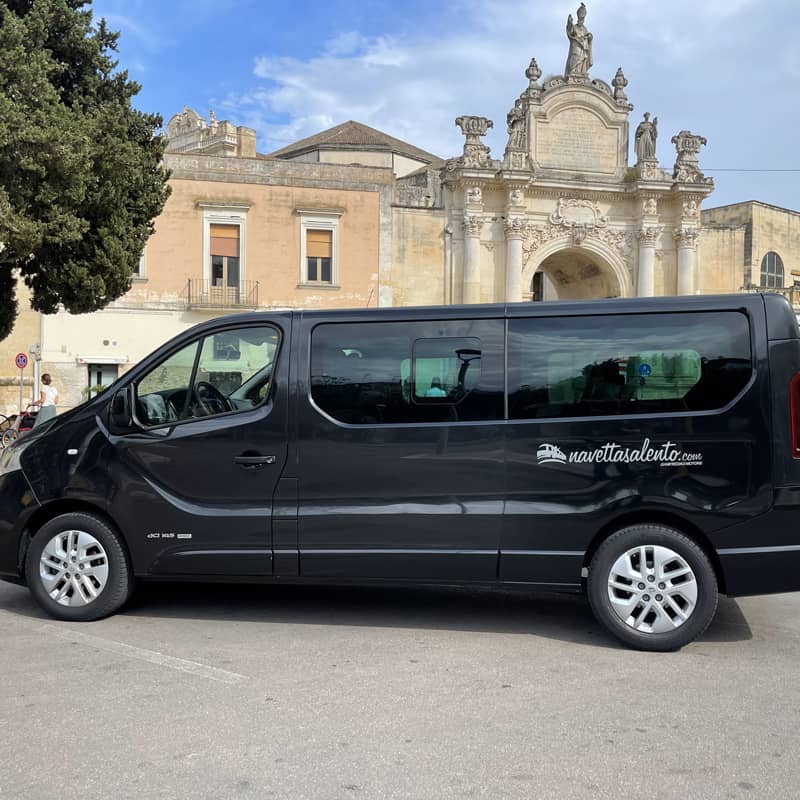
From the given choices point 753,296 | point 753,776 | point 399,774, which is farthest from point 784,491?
point 399,774

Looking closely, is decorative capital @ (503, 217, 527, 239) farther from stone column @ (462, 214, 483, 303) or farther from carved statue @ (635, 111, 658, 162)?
carved statue @ (635, 111, 658, 162)

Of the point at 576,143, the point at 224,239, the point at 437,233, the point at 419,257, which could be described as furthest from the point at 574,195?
the point at 224,239

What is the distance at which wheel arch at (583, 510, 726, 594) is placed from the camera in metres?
5.35

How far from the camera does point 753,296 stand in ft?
17.7

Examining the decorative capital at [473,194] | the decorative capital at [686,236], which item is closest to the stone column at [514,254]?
the decorative capital at [473,194]

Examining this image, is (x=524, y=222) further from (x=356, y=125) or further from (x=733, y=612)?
(x=733, y=612)

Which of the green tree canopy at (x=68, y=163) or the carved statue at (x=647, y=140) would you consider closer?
the green tree canopy at (x=68, y=163)

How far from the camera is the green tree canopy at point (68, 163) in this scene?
13469mm

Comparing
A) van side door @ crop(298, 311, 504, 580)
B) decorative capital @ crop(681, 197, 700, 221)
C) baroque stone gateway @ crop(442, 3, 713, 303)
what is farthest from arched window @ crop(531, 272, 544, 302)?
van side door @ crop(298, 311, 504, 580)

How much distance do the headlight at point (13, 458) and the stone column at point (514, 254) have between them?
2893 cm

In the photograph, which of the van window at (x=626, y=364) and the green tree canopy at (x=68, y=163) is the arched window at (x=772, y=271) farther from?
the van window at (x=626, y=364)

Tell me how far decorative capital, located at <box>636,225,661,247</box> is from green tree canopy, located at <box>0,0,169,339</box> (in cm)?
2336

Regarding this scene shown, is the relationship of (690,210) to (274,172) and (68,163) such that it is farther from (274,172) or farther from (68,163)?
(68,163)

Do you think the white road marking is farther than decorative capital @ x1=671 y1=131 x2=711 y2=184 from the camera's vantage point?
No
